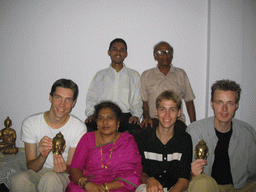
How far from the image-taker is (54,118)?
75.3 inches

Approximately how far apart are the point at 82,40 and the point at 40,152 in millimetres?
2219

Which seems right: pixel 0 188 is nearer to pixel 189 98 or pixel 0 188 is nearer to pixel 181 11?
pixel 189 98

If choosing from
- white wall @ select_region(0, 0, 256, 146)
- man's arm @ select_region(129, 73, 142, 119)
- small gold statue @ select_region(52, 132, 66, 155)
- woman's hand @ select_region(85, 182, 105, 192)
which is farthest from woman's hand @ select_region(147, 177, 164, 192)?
white wall @ select_region(0, 0, 256, 146)

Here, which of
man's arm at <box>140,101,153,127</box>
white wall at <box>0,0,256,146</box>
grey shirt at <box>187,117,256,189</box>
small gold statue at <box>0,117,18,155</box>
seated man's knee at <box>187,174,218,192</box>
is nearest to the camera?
seated man's knee at <box>187,174,218,192</box>

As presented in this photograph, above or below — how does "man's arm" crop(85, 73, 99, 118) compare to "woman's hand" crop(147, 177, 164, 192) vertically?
above

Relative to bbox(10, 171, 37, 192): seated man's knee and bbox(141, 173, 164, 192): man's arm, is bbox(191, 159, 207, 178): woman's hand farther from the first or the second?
bbox(10, 171, 37, 192): seated man's knee

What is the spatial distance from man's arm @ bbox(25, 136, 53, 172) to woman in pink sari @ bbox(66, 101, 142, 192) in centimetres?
27

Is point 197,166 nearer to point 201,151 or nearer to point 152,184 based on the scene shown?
point 201,151

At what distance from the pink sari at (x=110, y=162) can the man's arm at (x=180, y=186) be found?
12.7 inches

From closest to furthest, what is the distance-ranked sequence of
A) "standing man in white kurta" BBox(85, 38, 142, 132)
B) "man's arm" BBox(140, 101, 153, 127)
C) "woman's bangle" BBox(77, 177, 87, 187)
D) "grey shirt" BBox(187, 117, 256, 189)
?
"woman's bangle" BBox(77, 177, 87, 187) → "grey shirt" BBox(187, 117, 256, 189) → "man's arm" BBox(140, 101, 153, 127) → "standing man in white kurta" BBox(85, 38, 142, 132)

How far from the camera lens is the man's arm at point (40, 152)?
1638mm

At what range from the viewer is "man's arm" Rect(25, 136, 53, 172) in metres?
1.64

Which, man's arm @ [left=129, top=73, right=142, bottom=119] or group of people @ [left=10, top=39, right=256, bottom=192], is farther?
man's arm @ [left=129, top=73, right=142, bottom=119]

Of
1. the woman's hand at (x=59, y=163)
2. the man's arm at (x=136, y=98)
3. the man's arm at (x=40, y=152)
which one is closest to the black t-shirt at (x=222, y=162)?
the man's arm at (x=136, y=98)
